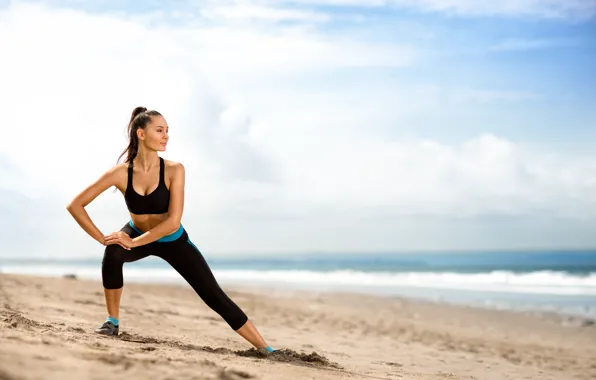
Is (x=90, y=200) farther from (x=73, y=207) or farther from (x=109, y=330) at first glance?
(x=109, y=330)

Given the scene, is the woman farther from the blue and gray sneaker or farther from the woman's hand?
the blue and gray sneaker

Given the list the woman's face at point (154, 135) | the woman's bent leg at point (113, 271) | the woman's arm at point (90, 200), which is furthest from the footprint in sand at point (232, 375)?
the woman's face at point (154, 135)

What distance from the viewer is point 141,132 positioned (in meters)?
5.27

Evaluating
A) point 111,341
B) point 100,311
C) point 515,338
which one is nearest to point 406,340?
point 515,338

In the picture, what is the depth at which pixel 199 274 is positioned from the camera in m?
5.39

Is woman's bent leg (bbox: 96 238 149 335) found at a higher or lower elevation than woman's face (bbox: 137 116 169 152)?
lower

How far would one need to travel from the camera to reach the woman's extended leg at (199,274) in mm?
5340

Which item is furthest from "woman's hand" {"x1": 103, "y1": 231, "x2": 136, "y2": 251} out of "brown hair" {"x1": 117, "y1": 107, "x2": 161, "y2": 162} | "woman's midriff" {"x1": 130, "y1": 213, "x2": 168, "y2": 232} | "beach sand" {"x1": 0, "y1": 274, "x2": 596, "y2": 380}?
"beach sand" {"x1": 0, "y1": 274, "x2": 596, "y2": 380}

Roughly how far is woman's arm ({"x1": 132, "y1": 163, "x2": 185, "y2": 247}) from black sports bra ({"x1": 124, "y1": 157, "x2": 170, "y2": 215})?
63mm

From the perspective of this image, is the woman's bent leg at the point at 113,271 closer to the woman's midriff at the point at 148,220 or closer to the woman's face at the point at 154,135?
the woman's midriff at the point at 148,220

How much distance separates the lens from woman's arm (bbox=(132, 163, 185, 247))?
5141 mm

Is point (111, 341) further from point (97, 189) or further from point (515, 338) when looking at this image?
point (515, 338)

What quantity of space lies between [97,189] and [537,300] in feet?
52.6

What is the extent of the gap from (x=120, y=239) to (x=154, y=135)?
2.79ft
